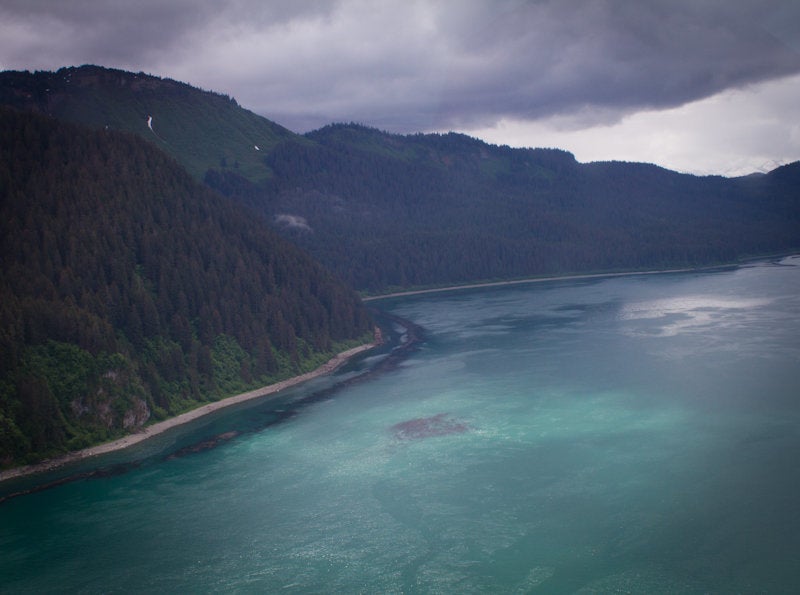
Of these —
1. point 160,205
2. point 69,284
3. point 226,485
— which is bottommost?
point 226,485

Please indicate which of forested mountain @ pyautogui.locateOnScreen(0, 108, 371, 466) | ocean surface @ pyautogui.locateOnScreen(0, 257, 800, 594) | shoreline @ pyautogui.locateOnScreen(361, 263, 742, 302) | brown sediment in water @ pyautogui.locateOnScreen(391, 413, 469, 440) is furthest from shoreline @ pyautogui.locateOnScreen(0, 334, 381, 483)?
shoreline @ pyautogui.locateOnScreen(361, 263, 742, 302)

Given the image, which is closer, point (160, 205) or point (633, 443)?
point (633, 443)

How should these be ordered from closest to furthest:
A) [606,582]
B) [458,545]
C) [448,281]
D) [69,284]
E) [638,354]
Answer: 1. [606,582]
2. [458,545]
3. [69,284]
4. [638,354]
5. [448,281]

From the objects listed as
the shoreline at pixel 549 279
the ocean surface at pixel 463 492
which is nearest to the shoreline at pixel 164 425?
the ocean surface at pixel 463 492

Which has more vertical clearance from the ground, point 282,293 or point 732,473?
point 282,293

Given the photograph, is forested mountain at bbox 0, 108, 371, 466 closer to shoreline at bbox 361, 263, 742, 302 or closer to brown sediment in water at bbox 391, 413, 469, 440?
brown sediment in water at bbox 391, 413, 469, 440

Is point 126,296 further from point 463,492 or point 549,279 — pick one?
point 549,279

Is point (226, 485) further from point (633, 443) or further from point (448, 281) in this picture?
point (448, 281)

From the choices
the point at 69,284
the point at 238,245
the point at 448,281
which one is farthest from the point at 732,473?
the point at 448,281
